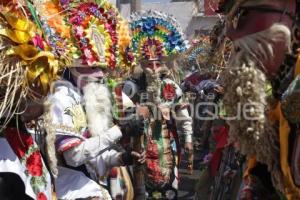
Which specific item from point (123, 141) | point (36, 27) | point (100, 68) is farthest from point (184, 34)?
point (36, 27)

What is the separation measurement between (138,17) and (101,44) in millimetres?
1894

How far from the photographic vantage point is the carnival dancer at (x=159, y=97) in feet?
17.0

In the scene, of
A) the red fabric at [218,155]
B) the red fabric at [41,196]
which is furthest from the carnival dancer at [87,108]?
the red fabric at [41,196]

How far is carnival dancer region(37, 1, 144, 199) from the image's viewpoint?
134 inches

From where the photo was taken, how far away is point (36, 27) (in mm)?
2330

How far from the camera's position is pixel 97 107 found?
154 inches

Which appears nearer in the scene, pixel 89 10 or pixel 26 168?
pixel 26 168

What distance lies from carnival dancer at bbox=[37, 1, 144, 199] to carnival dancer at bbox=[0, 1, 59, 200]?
2.90ft

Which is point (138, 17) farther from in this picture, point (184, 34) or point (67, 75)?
point (67, 75)

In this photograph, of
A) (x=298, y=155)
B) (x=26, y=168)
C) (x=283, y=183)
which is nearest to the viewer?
(x=298, y=155)

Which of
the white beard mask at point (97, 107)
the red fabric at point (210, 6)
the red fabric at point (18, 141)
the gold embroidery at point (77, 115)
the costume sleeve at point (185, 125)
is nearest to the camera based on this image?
the red fabric at point (18, 141)

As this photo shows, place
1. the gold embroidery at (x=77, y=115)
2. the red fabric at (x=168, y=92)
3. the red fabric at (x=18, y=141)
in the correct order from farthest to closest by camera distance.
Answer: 1. the red fabric at (x=168, y=92)
2. the gold embroidery at (x=77, y=115)
3. the red fabric at (x=18, y=141)

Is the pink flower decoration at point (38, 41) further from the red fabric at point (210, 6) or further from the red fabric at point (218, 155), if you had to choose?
the red fabric at point (218, 155)

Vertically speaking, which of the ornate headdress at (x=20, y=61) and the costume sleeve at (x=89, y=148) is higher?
the ornate headdress at (x=20, y=61)
